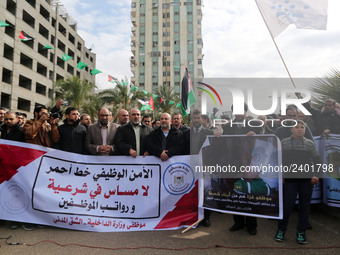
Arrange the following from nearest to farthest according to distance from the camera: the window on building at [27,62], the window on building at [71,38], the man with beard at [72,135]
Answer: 1. the man with beard at [72,135]
2. the window on building at [27,62]
3. the window on building at [71,38]

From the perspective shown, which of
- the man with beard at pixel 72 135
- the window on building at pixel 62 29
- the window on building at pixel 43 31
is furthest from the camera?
the window on building at pixel 62 29

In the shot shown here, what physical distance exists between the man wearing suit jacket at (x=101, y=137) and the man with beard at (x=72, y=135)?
130mm

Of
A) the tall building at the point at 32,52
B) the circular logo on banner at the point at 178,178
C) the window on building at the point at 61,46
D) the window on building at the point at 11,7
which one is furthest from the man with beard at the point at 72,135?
the window on building at the point at 61,46

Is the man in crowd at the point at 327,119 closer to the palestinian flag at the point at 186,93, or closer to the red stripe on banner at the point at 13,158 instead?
the palestinian flag at the point at 186,93

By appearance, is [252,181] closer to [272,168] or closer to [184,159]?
[272,168]

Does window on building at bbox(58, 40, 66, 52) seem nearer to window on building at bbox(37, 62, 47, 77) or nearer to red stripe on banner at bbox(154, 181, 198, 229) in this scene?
window on building at bbox(37, 62, 47, 77)

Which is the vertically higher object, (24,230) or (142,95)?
(142,95)

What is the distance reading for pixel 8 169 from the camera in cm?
412

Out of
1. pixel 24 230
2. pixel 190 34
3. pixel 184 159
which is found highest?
pixel 190 34

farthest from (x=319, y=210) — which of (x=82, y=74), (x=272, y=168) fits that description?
(x=82, y=74)

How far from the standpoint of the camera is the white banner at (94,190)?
3.93m

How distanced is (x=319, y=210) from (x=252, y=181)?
7.50 feet

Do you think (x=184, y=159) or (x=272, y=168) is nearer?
(x=272, y=168)

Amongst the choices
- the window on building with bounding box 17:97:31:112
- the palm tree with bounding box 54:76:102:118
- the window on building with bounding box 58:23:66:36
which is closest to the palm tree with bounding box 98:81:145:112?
the palm tree with bounding box 54:76:102:118
